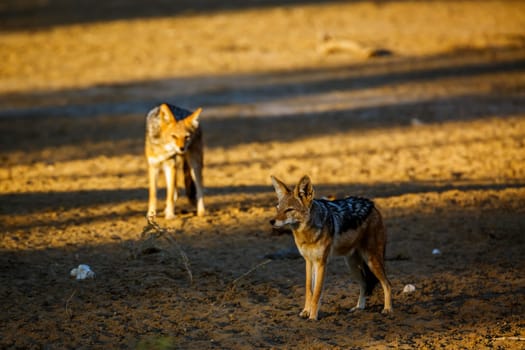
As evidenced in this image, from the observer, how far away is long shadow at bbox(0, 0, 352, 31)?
104ft

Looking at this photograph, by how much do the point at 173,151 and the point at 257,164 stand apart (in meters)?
3.83

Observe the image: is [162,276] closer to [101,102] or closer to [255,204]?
[255,204]

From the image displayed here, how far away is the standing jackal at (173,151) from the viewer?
12141 mm

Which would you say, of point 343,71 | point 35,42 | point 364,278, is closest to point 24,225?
point 364,278

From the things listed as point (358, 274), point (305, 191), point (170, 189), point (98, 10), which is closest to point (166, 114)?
point (170, 189)

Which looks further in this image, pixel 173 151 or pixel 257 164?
pixel 257 164

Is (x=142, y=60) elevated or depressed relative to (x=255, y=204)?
elevated

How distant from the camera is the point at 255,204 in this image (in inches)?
512

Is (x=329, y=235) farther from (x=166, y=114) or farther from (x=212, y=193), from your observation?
(x=212, y=193)

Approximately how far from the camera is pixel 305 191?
8.05 m

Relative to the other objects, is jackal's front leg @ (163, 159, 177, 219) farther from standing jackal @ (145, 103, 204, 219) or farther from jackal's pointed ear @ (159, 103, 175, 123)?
jackal's pointed ear @ (159, 103, 175, 123)

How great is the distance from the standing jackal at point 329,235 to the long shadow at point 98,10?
24.9 m

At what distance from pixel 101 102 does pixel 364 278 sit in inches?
A: 571

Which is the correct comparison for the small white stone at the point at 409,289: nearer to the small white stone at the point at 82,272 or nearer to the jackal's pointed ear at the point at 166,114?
the small white stone at the point at 82,272
